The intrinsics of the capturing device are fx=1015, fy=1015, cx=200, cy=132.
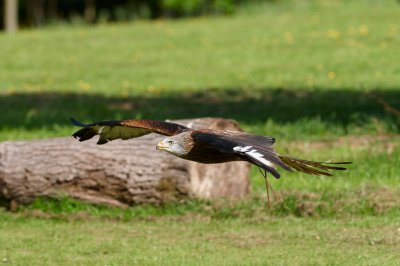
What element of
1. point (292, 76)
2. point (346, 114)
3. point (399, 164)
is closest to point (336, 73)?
point (292, 76)

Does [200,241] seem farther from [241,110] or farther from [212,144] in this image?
[241,110]

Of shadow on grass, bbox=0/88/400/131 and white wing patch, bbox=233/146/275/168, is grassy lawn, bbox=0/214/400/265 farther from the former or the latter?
shadow on grass, bbox=0/88/400/131

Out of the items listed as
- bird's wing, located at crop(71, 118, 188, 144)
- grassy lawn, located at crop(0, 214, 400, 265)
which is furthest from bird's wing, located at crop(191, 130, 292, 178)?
grassy lawn, located at crop(0, 214, 400, 265)

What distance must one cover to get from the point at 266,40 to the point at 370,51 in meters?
3.45

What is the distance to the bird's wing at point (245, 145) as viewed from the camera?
6078mm

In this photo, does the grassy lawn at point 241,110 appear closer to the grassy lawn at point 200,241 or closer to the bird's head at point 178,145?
the grassy lawn at point 200,241

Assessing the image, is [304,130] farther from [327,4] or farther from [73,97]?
[327,4]

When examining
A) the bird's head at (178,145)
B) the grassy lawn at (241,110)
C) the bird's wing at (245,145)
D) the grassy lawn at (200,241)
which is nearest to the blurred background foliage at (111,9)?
the grassy lawn at (241,110)

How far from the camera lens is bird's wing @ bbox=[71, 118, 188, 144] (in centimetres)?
722

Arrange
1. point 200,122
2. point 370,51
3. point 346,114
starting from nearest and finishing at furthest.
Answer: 1. point 200,122
2. point 346,114
3. point 370,51

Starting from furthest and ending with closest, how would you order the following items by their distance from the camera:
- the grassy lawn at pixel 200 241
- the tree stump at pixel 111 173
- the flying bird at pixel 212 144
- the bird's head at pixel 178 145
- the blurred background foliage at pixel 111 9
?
the blurred background foliage at pixel 111 9 → the tree stump at pixel 111 173 → the grassy lawn at pixel 200 241 → the bird's head at pixel 178 145 → the flying bird at pixel 212 144

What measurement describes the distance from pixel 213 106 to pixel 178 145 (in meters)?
9.85

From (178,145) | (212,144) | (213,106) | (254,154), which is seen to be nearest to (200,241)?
(178,145)

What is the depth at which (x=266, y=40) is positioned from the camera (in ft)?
82.5
